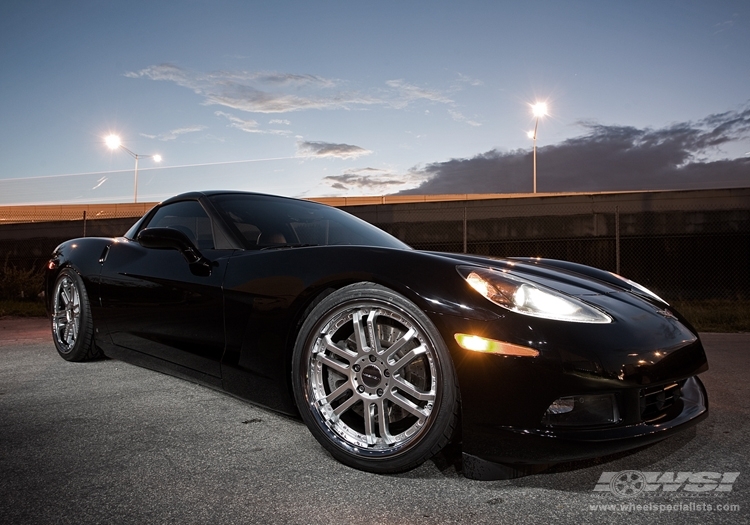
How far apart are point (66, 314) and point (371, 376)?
312 centimetres

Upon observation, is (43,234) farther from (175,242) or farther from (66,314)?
(175,242)

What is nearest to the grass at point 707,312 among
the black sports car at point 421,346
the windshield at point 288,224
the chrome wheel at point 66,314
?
the chrome wheel at point 66,314

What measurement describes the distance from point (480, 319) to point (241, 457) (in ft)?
3.75

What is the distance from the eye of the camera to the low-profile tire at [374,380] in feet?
6.84

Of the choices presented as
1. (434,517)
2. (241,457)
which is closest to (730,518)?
(434,517)

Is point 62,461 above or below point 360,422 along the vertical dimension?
below

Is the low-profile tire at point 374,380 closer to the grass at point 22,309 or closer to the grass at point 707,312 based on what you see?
the grass at point 707,312

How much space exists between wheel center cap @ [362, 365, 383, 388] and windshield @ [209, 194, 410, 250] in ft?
3.27

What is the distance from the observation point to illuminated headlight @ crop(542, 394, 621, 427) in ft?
6.44

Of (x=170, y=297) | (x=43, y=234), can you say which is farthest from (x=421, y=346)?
(x=43, y=234)

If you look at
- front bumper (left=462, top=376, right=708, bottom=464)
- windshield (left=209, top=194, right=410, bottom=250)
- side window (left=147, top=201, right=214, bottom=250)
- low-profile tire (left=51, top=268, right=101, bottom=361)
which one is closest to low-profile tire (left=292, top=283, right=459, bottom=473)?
front bumper (left=462, top=376, right=708, bottom=464)

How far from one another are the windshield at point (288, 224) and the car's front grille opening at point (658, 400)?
1676mm

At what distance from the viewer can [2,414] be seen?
3051 mm

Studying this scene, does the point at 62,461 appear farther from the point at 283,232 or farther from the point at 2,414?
the point at 283,232
